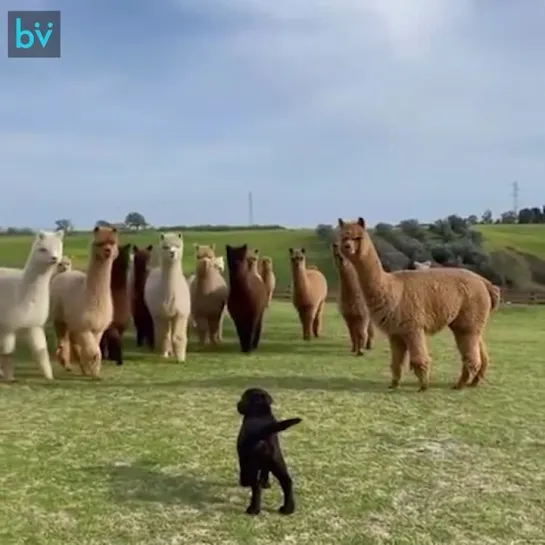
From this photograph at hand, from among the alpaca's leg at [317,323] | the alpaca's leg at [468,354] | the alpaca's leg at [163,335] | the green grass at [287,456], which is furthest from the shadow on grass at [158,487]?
the alpaca's leg at [317,323]

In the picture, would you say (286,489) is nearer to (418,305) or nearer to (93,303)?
(418,305)

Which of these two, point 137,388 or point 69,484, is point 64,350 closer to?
point 137,388

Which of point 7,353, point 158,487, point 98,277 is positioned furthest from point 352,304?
point 158,487

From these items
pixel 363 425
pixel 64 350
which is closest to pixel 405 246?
pixel 64 350

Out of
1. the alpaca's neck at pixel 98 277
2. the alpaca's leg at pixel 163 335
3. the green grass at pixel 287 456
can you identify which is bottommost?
the green grass at pixel 287 456

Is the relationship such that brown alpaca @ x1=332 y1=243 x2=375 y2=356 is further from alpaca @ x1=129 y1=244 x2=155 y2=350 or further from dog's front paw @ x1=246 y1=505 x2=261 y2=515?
dog's front paw @ x1=246 y1=505 x2=261 y2=515

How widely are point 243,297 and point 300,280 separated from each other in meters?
1.87

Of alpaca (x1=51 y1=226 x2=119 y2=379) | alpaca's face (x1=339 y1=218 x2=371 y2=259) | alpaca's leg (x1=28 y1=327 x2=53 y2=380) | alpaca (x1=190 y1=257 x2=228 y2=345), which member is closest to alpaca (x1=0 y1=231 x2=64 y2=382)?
alpaca's leg (x1=28 y1=327 x2=53 y2=380)

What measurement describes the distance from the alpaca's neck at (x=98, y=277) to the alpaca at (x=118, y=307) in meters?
1.12

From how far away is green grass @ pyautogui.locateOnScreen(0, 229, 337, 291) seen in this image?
82.8 feet

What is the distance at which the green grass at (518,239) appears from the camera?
111 ft

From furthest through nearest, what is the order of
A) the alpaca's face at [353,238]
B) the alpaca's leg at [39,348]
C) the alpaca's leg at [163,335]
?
the alpaca's leg at [163,335]
the alpaca's leg at [39,348]
the alpaca's face at [353,238]

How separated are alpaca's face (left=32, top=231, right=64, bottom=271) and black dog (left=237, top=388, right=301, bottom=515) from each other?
3.63 metres

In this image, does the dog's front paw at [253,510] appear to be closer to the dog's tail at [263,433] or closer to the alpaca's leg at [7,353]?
the dog's tail at [263,433]
